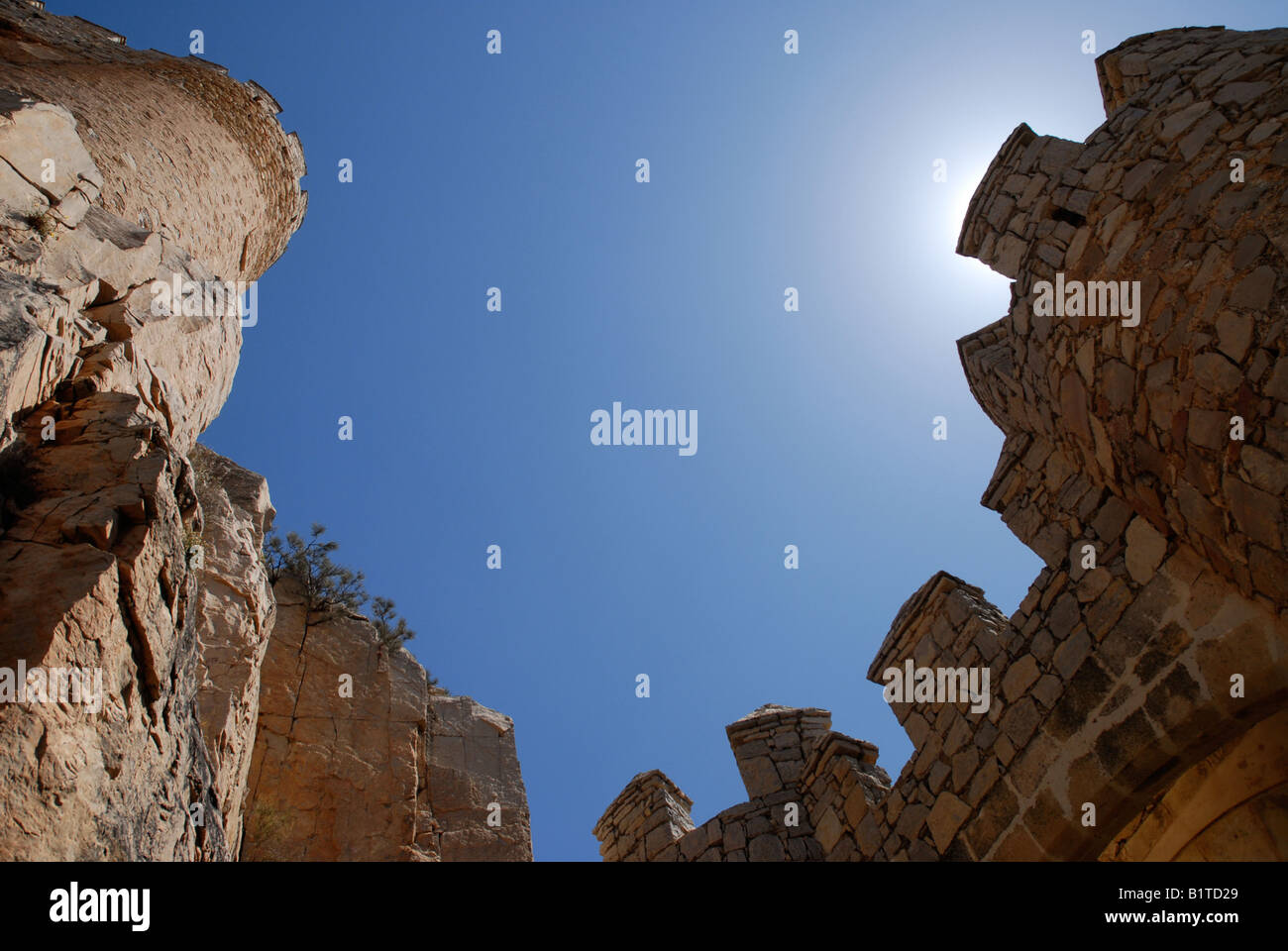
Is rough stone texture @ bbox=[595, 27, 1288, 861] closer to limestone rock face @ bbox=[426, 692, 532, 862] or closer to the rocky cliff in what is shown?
limestone rock face @ bbox=[426, 692, 532, 862]

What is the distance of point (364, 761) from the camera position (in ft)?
31.6

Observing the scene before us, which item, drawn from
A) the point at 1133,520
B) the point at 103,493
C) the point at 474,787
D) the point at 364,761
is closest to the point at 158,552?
the point at 103,493

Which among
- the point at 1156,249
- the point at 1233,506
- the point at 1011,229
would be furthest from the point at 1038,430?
the point at 1233,506

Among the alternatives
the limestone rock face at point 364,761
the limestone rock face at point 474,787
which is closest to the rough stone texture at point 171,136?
the limestone rock face at point 364,761

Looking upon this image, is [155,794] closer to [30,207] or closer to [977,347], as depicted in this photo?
[30,207]

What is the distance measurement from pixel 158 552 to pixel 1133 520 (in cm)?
589

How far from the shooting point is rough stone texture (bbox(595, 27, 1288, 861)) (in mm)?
3973

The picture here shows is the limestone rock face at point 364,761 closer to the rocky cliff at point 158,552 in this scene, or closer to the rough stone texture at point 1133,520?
the rocky cliff at point 158,552

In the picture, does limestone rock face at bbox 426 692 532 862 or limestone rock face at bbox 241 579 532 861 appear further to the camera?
limestone rock face at bbox 426 692 532 862

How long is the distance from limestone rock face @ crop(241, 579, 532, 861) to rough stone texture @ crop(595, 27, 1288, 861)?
4431 mm

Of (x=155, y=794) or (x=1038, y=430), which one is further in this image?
(x=1038, y=430)

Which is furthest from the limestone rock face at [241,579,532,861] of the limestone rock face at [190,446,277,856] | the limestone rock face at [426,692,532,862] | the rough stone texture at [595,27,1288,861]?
the rough stone texture at [595,27,1288,861]
